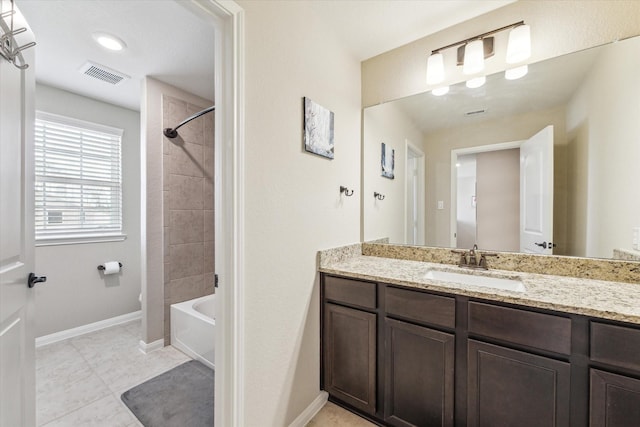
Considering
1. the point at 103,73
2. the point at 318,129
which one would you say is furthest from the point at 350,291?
the point at 103,73

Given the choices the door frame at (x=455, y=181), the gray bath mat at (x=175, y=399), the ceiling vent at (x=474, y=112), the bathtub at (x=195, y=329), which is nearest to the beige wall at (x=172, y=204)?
the bathtub at (x=195, y=329)

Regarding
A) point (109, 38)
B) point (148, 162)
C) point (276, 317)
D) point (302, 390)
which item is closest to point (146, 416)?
point (302, 390)

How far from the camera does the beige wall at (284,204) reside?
125 centimetres

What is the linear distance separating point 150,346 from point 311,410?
1.65 m

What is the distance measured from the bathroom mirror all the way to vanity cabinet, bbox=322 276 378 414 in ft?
2.24

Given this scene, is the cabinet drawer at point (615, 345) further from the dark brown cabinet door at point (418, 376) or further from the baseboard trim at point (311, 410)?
the baseboard trim at point (311, 410)

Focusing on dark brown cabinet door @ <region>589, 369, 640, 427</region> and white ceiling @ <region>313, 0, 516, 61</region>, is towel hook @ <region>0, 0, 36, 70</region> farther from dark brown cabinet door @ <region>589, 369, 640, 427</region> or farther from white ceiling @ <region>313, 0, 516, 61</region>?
dark brown cabinet door @ <region>589, 369, 640, 427</region>

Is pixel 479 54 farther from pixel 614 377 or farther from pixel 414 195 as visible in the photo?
pixel 614 377

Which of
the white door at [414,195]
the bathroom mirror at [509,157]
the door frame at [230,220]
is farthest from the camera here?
the white door at [414,195]

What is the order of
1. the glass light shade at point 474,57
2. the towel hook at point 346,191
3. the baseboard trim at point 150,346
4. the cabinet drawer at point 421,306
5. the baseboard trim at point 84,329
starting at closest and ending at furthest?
the cabinet drawer at point 421,306 < the glass light shade at point 474,57 < the towel hook at point 346,191 < the baseboard trim at point 150,346 < the baseboard trim at point 84,329

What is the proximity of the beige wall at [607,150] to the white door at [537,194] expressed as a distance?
106 millimetres

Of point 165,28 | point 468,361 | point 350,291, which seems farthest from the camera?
point 165,28

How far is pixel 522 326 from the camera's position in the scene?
1091mm

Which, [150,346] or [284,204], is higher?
[284,204]
